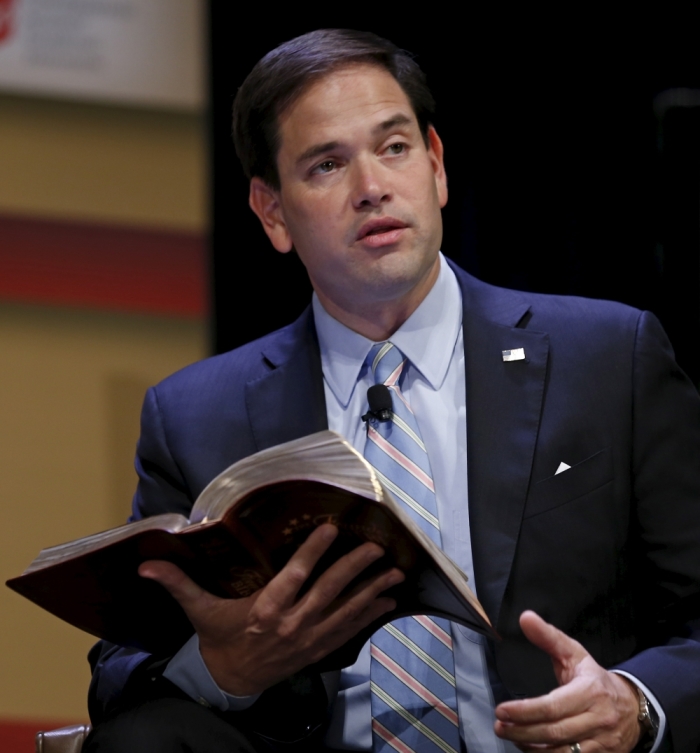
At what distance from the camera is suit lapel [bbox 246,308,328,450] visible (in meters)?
1.88

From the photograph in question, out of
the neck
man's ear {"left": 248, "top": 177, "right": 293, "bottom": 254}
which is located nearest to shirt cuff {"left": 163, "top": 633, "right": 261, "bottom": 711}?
the neck

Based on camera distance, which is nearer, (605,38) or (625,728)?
(625,728)

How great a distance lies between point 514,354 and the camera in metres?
1.82

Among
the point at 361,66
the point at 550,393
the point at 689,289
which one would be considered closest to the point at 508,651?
the point at 550,393

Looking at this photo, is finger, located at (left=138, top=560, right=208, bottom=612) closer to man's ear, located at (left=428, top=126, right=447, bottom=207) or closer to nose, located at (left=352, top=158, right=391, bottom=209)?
nose, located at (left=352, top=158, right=391, bottom=209)

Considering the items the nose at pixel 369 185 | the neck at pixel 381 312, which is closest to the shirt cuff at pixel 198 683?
the neck at pixel 381 312

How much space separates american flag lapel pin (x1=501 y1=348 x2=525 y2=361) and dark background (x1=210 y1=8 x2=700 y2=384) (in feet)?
4.87

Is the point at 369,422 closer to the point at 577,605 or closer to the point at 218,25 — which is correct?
the point at 577,605

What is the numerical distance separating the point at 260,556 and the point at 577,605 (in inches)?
22.7

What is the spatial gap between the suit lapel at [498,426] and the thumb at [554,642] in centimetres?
26

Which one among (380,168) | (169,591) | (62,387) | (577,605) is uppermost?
(380,168)

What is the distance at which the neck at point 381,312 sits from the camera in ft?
6.36

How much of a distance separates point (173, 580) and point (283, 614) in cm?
15

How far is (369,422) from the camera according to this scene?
70.4 inches
